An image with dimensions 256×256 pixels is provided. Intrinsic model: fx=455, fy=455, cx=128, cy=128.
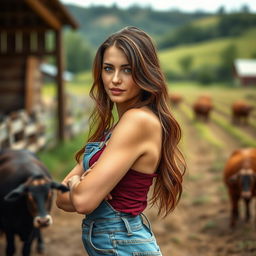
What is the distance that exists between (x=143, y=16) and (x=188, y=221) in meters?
130

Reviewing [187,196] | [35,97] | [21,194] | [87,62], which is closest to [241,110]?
[35,97]

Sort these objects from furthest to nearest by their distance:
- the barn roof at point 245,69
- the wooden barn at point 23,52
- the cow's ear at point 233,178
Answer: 1. the barn roof at point 245,69
2. the wooden barn at point 23,52
3. the cow's ear at point 233,178

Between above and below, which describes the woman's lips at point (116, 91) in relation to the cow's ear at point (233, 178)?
above

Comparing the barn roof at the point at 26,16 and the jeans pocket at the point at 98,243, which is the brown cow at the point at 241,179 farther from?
the barn roof at the point at 26,16

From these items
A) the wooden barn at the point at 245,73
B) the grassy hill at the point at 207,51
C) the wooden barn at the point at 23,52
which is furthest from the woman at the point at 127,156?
the grassy hill at the point at 207,51

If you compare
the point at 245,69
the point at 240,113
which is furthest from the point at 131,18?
the point at 240,113

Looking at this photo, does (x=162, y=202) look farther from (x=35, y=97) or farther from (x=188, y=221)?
(x=35, y=97)

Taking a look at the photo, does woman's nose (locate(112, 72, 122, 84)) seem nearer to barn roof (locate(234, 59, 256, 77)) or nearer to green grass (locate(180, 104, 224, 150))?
green grass (locate(180, 104, 224, 150))

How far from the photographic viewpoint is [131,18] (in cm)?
12962

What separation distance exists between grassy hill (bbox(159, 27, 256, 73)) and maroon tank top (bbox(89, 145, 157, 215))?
Answer: 4954cm

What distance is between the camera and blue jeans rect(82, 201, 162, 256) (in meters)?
2.05

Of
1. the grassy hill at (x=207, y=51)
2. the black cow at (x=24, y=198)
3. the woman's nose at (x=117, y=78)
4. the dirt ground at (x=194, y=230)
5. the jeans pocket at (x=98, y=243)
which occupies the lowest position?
the grassy hill at (x=207, y=51)

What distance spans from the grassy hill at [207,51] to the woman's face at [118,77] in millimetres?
49393

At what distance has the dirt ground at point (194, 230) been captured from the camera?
6.41 metres
